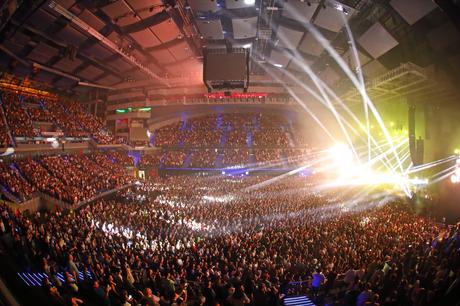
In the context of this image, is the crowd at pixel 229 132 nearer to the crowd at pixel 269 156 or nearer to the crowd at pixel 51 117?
the crowd at pixel 269 156

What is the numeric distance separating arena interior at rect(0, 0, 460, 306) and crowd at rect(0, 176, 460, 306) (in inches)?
2.5

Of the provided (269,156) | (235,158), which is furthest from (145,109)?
(269,156)

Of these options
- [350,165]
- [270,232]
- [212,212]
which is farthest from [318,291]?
[350,165]

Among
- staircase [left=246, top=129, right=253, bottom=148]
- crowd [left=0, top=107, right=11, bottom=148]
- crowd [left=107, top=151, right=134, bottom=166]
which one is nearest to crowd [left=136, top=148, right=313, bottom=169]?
staircase [left=246, top=129, right=253, bottom=148]

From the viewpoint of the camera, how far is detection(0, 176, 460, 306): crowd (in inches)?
235

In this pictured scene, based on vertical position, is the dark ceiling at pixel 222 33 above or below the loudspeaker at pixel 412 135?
above

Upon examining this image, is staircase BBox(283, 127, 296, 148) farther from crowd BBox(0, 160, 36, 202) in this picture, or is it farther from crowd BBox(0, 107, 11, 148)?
crowd BBox(0, 107, 11, 148)

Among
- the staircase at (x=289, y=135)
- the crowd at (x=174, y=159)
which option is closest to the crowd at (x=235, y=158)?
the crowd at (x=174, y=159)

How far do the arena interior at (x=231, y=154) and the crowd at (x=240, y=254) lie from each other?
6 centimetres

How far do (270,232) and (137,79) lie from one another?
29.4 m

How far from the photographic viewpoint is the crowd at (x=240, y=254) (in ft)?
19.6

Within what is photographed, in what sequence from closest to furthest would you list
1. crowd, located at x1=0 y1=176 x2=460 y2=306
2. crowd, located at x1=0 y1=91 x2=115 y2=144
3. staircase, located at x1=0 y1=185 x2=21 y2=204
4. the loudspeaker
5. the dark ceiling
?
1. crowd, located at x1=0 y1=176 x2=460 y2=306
2. the dark ceiling
3. staircase, located at x1=0 y1=185 x2=21 y2=204
4. the loudspeaker
5. crowd, located at x1=0 y1=91 x2=115 y2=144

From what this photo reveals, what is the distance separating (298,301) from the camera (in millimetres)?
6773

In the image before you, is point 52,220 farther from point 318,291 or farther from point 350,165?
point 350,165
